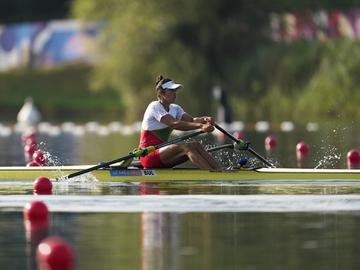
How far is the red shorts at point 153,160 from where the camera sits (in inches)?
794

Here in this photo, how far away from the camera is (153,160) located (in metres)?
20.2

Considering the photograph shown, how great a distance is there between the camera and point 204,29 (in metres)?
53.2

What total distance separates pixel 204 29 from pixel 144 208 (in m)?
37.6

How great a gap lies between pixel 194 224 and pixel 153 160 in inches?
236

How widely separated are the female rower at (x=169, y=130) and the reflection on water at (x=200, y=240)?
15.3ft

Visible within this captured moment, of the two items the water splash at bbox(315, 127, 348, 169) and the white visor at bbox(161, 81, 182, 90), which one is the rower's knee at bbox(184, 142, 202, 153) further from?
the water splash at bbox(315, 127, 348, 169)

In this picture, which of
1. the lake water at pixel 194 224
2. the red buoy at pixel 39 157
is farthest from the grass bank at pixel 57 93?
the lake water at pixel 194 224

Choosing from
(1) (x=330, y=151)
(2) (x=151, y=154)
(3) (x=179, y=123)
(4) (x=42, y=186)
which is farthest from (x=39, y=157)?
(1) (x=330, y=151)

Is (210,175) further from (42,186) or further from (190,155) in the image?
(42,186)

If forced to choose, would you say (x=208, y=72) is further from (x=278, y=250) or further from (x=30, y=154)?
(x=278, y=250)

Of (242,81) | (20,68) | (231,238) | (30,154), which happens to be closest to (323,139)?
(30,154)

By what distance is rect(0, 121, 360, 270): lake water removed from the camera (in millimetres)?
11781

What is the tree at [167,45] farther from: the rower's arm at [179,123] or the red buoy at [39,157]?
the rower's arm at [179,123]

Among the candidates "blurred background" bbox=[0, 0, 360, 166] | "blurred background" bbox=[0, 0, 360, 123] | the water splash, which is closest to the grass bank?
"blurred background" bbox=[0, 0, 360, 166]
